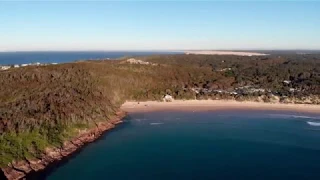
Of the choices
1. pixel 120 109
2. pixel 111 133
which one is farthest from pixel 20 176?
pixel 120 109

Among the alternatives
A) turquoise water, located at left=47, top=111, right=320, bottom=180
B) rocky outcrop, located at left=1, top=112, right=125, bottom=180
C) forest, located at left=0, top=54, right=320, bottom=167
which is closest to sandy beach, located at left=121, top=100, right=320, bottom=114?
forest, located at left=0, top=54, right=320, bottom=167

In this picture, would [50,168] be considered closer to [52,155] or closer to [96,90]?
[52,155]

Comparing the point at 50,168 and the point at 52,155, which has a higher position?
the point at 52,155

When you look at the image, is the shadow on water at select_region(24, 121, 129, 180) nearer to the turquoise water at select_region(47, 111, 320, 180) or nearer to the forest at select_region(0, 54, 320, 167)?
the turquoise water at select_region(47, 111, 320, 180)

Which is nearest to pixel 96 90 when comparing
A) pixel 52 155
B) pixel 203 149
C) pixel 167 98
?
pixel 167 98

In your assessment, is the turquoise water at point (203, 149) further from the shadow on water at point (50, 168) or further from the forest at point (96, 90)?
the forest at point (96, 90)

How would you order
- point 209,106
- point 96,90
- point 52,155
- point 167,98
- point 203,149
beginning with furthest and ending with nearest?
point 167,98
point 209,106
point 96,90
point 203,149
point 52,155

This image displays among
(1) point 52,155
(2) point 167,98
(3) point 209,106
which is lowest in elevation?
(1) point 52,155

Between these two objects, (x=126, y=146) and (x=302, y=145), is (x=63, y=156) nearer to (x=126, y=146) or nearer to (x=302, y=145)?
(x=126, y=146)
